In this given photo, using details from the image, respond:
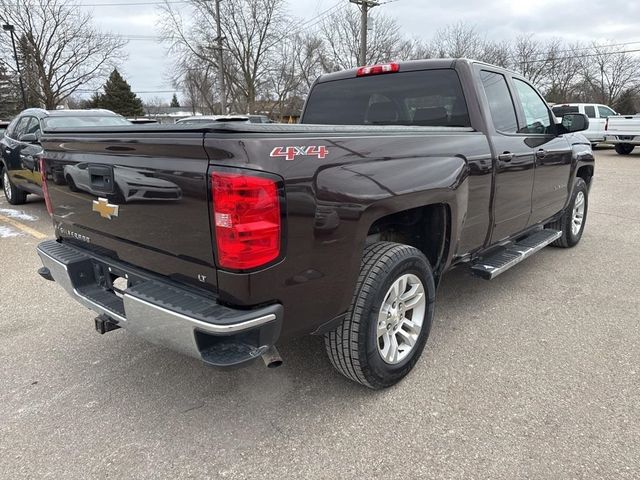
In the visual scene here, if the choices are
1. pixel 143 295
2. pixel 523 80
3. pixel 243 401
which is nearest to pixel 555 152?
pixel 523 80

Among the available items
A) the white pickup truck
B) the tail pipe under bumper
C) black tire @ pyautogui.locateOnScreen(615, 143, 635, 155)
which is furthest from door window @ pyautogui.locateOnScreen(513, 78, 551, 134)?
black tire @ pyautogui.locateOnScreen(615, 143, 635, 155)

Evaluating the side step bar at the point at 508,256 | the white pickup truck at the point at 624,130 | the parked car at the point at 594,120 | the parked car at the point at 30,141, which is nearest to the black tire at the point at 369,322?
the side step bar at the point at 508,256

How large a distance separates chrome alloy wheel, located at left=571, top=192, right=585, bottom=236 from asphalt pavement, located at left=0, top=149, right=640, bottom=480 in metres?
1.82

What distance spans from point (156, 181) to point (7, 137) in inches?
326

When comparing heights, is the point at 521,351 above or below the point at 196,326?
below

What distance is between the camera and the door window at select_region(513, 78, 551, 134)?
13.8 ft

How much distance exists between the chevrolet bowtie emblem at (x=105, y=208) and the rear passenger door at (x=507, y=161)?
2.58 metres

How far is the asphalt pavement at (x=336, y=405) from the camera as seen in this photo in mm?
2186

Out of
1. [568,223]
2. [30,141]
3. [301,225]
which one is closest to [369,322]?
[301,225]

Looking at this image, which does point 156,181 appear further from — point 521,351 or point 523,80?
point 523,80

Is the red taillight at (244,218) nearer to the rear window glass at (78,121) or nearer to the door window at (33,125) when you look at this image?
the rear window glass at (78,121)

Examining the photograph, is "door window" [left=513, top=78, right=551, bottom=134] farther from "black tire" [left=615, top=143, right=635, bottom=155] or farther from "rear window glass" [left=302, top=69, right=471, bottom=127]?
"black tire" [left=615, top=143, right=635, bottom=155]

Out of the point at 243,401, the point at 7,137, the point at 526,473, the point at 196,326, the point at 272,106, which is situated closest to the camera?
the point at 196,326

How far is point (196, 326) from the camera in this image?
1.93 m
